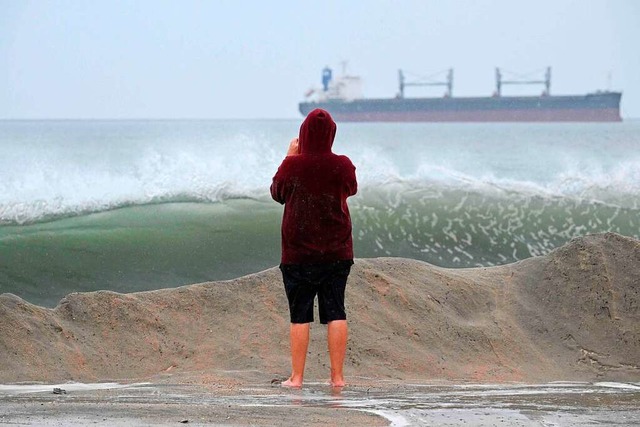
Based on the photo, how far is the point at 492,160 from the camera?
50000mm

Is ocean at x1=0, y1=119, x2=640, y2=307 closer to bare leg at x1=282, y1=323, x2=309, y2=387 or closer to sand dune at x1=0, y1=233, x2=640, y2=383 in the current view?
sand dune at x1=0, y1=233, x2=640, y2=383

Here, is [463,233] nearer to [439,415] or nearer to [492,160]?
[439,415]

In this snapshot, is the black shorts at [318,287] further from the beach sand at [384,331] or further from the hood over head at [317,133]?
the hood over head at [317,133]

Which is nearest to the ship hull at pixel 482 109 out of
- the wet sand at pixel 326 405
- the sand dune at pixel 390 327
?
the sand dune at pixel 390 327

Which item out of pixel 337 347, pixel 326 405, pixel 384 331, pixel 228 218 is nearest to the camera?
pixel 326 405

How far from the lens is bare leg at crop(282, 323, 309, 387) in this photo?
6.77m

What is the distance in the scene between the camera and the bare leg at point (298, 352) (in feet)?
22.2

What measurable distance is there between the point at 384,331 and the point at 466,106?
115 metres

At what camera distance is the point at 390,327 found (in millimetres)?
8125

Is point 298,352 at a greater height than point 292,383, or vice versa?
point 298,352

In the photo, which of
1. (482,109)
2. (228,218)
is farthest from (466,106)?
(228,218)

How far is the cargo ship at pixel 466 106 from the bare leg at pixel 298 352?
112 metres

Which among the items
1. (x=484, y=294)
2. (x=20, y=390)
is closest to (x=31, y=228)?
(x=484, y=294)

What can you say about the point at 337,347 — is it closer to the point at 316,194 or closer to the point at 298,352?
the point at 298,352
